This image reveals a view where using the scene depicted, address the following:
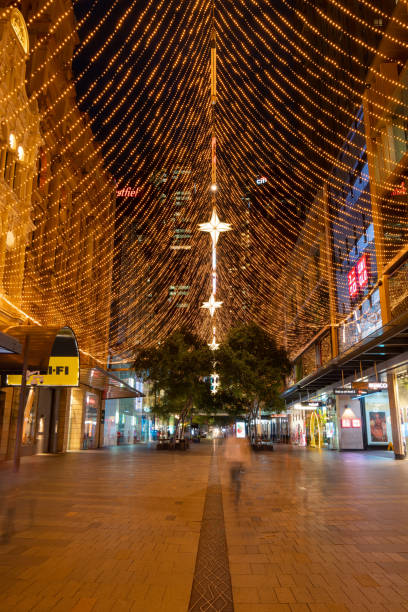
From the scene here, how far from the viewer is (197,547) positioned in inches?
249

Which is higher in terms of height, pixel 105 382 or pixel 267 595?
pixel 105 382

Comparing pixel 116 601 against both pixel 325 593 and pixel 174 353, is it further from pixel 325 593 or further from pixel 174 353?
pixel 174 353

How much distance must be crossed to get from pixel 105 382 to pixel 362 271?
1770cm

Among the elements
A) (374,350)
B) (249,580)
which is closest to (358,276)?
(374,350)

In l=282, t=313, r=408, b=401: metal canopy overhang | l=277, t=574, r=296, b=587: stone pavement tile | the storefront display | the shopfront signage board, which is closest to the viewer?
l=277, t=574, r=296, b=587: stone pavement tile

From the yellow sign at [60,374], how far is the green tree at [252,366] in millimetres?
14055

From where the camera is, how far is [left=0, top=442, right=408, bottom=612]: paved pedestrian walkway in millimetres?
4395

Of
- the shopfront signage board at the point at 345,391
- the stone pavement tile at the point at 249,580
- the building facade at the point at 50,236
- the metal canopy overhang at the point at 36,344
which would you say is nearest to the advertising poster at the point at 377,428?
the shopfront signage board at the point at 345,391

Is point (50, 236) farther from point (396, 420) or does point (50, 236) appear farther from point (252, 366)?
point (396, 420)

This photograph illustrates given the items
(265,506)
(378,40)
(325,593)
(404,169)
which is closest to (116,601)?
(325,593)

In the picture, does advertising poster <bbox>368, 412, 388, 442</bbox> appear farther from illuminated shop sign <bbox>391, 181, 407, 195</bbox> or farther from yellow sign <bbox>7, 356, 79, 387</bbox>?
yellow sign <bbox>7, 356, 79, 387</bbox>

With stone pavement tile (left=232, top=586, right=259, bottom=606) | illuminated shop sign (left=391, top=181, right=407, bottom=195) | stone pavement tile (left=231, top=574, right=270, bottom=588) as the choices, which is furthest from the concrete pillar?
stone pavement tile (left=232, top=586, right=259, bottom=606)

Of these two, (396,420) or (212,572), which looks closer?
(212,572)

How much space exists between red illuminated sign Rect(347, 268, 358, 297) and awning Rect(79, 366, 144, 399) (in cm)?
1518
